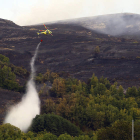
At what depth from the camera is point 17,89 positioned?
78812 millimetres

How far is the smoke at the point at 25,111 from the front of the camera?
167ft

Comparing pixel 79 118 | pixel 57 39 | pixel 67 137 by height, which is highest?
pixel 57 39

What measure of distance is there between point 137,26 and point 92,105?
13701cm

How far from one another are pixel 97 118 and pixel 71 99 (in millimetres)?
11543

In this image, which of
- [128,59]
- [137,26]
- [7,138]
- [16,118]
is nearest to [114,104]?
[16,118]

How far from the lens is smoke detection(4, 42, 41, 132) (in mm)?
51000

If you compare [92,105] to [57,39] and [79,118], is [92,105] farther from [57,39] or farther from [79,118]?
[57,39]

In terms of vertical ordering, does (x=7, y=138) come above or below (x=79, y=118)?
above

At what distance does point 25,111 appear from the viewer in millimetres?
59594

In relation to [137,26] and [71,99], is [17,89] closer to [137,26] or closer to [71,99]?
[71,99]

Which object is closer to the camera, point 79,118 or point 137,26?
point 79,118

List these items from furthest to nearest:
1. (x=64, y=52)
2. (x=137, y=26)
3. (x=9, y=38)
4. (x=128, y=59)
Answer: (x=137, y=26), (x=9, y=38), (x=64, y=52), (x=128, y=59)

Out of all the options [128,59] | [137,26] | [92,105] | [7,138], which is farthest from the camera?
[137,26]

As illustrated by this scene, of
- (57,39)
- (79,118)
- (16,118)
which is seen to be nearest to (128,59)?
(57,39)
